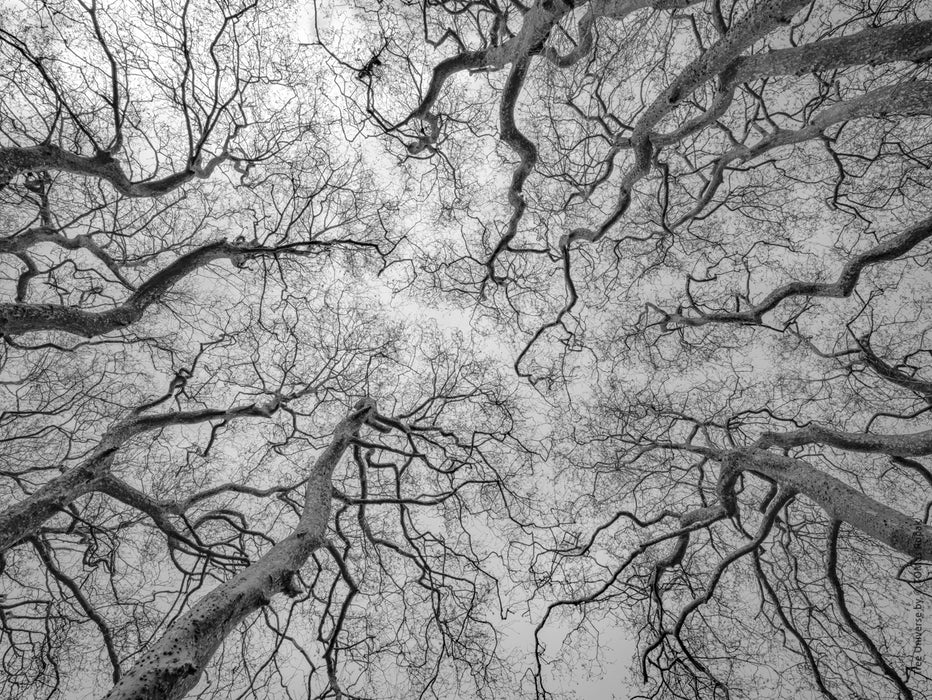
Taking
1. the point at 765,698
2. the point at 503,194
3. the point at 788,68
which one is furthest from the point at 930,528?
the point at 503,194

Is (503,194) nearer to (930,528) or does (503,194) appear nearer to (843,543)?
(930,528)

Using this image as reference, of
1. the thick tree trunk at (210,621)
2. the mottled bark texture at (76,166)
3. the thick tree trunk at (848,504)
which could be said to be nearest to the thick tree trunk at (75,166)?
the mottled bark texture at (76,166)

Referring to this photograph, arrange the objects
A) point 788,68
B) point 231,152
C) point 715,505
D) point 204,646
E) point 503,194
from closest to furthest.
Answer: point 204,646 < point 788,68 < point 715,505 < point 231,152 < point 503,194

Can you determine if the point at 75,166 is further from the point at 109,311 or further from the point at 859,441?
the point at 859,441

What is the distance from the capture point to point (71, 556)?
905 cm

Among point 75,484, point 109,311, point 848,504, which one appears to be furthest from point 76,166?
point 848,504

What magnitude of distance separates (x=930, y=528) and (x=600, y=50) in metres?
7.38

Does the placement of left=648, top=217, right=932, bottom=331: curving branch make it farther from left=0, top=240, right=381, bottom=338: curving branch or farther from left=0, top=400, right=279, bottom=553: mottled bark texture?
left=0, top=400, right=279, bottom=553: mottled bark texture

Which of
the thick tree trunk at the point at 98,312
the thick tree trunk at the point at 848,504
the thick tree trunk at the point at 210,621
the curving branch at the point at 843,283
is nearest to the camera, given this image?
the thick tree trunk at the point at 210,621

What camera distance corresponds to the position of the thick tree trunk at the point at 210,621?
2955 millimetres

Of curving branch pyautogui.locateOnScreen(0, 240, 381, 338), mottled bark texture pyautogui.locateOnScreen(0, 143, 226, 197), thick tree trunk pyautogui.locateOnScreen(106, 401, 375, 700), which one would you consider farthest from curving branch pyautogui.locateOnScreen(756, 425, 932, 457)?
mottled bark texture pyautogui.locateOnScreen(0, 143, 226, 197)

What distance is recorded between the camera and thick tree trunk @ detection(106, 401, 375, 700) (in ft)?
9.70

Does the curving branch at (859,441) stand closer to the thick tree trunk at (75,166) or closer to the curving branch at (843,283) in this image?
the curving branch at (843,283)

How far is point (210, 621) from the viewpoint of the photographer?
343 cm
